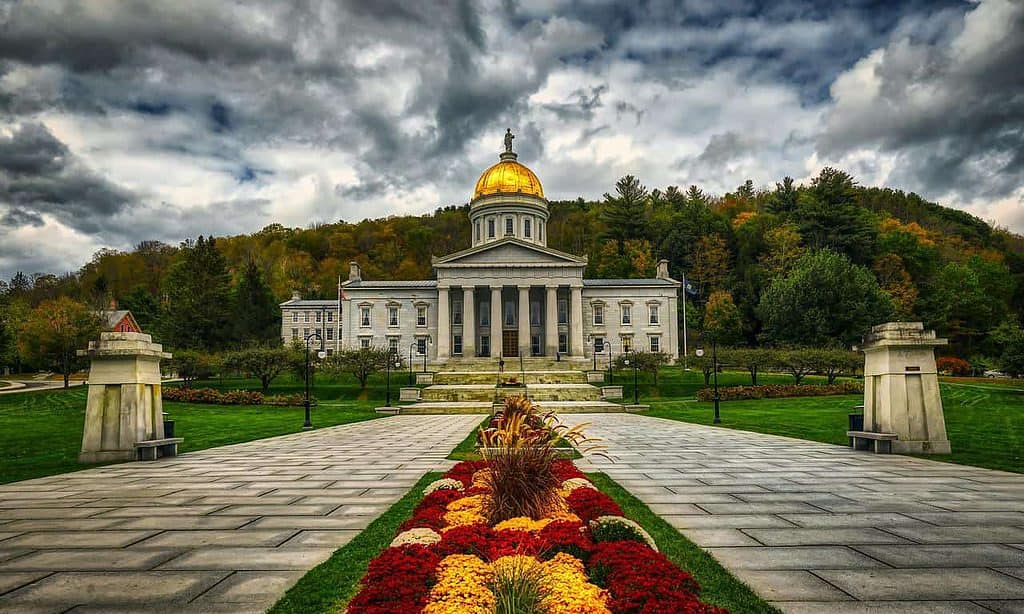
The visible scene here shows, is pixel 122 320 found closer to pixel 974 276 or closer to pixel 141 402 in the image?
pixel 141 402

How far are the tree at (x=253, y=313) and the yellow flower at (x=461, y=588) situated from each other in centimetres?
6641

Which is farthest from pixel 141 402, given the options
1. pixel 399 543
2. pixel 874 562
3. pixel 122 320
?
pixel 122 320

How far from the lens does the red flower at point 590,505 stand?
6.92 metres

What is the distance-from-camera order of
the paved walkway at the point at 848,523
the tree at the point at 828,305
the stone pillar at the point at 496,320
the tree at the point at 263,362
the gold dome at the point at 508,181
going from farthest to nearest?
1. the gold dome at the point at 508,181
2. the stone pillar at the point at 496,320
3. the tree at the point at 828,305
4. the tree at the point at 263,362
5. the paved walkway at the point at 848,523

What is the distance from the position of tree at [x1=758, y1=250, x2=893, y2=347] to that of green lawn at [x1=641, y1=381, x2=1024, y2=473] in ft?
68.0

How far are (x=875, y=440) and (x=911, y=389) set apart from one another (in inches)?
58.0

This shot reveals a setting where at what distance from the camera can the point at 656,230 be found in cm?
9175

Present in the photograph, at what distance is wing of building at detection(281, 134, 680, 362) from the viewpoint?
6188 centimetres

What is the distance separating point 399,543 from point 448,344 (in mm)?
56206

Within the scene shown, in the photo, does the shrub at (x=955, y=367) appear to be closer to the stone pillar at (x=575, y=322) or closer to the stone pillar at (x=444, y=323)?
the stone pillar at (x=575, y=322)

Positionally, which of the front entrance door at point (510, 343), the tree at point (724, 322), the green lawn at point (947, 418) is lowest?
the green lawn at point (947, 418)

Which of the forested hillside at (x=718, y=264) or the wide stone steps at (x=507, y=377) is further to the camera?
the forested hillside at (x=718, y=264)

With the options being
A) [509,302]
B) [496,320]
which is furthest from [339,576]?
[509,302]

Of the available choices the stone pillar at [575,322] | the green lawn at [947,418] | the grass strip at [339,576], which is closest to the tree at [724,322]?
the stone pillar at [575,322]
